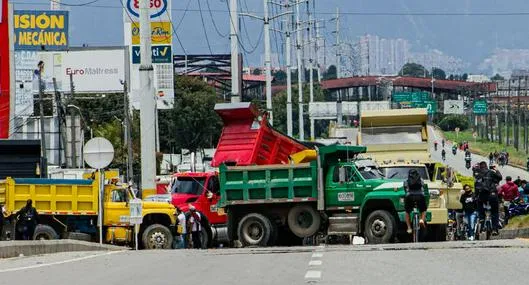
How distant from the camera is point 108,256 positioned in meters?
24.2

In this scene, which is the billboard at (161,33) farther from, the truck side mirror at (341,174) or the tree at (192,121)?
the tree at (192,121)

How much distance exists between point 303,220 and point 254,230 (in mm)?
1270

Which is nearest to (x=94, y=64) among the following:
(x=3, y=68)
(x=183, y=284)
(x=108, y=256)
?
(x=3, y=68)

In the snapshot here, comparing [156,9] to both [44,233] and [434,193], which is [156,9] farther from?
[434,193]

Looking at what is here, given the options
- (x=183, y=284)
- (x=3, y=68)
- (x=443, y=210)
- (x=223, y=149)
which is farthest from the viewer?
(x=3, y=68)

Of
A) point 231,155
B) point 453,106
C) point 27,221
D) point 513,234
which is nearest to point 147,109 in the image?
point 231,155

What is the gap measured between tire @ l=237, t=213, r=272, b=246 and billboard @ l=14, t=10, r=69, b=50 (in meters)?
54.2

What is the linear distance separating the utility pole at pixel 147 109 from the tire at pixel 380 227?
10.9 metres

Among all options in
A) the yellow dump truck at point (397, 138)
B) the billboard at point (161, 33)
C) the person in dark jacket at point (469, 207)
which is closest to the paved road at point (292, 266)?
the person in dark jacket at point (469, 207)

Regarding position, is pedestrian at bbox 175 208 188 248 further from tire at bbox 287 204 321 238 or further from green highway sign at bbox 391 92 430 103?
green highway sign at bbox 391 92 430 103

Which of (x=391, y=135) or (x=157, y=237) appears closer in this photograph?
(x=157, y=237)

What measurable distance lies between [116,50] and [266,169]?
53.4 meters

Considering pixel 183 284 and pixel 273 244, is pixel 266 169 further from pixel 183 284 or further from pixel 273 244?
pixel 183 284

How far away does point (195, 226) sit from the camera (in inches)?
1257
